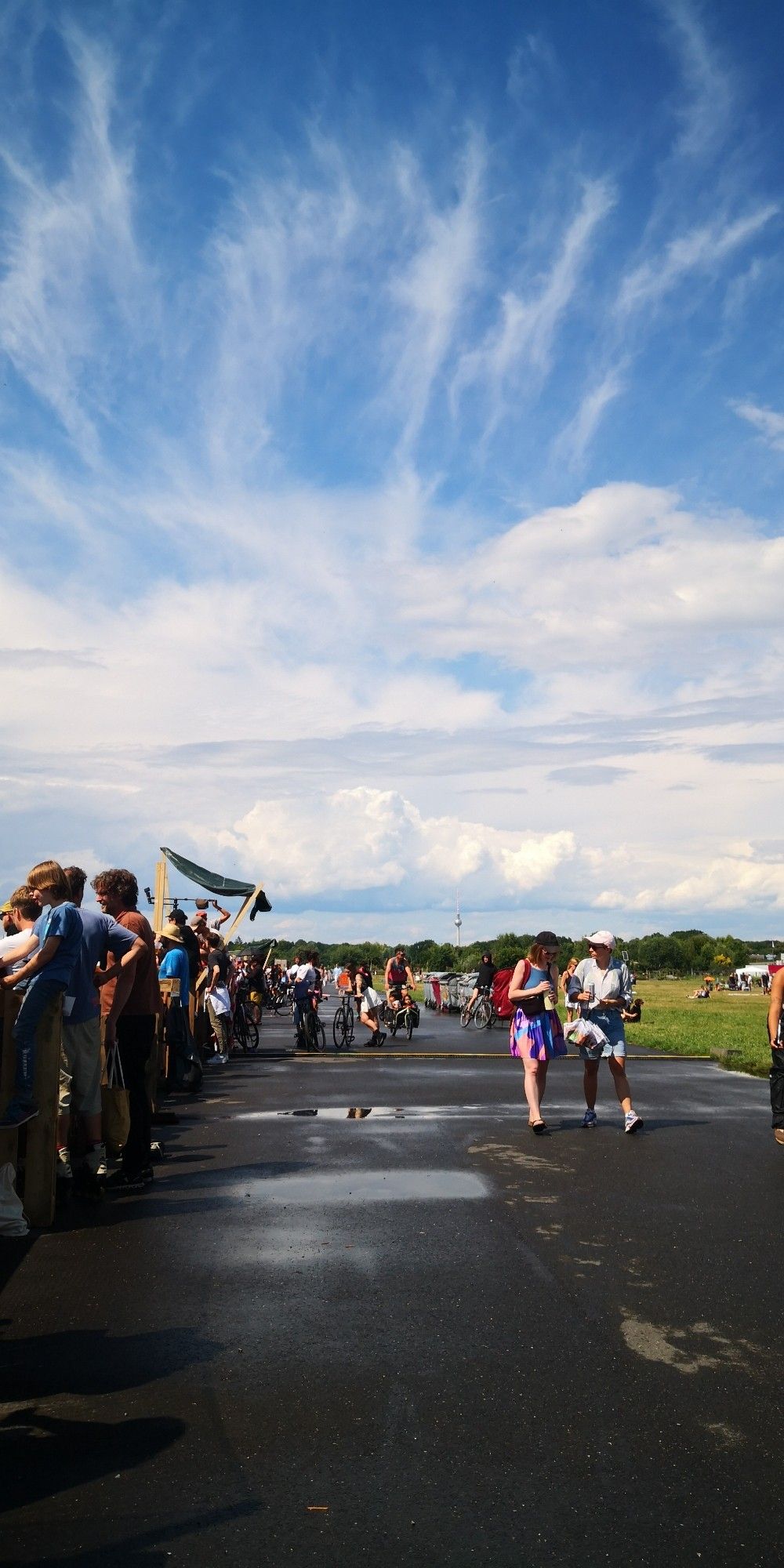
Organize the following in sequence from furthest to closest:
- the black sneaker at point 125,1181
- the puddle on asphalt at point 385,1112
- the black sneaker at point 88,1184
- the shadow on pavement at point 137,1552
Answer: the puddle on asphalt at point 385,1112 → the black sneaker at point 125,1181 → the black sneaker at point 88,1184 → the shadow on pavement at point 137,1552

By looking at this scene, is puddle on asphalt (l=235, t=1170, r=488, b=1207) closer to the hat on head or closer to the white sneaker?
the white sneaker

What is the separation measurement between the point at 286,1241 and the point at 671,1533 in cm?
356

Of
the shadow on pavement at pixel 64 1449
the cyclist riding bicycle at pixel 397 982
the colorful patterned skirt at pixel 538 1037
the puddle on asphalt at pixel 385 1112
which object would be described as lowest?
the shadow on pavement at pixel 64 1449

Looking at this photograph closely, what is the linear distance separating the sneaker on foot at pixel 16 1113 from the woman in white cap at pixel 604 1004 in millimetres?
6035

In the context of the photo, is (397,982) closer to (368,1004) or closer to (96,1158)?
(368,1004)

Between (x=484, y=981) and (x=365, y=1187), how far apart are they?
21.0 m

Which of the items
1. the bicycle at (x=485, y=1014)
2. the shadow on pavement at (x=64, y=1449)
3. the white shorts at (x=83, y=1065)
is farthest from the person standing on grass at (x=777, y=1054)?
the bicycle at (x=485, y=1014)

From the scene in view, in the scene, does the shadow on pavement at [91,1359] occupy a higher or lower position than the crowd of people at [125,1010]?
lower

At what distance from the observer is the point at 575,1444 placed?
3.87m

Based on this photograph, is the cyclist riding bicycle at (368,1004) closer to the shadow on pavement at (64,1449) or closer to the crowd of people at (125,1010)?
the crowd of people at (125,1010)

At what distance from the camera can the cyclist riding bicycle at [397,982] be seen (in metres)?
25.3

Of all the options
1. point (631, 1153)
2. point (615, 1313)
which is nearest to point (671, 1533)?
point (615, 1313)

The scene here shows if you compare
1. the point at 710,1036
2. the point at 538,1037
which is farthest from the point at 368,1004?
the point at 538,1037

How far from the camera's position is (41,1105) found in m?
6.48
